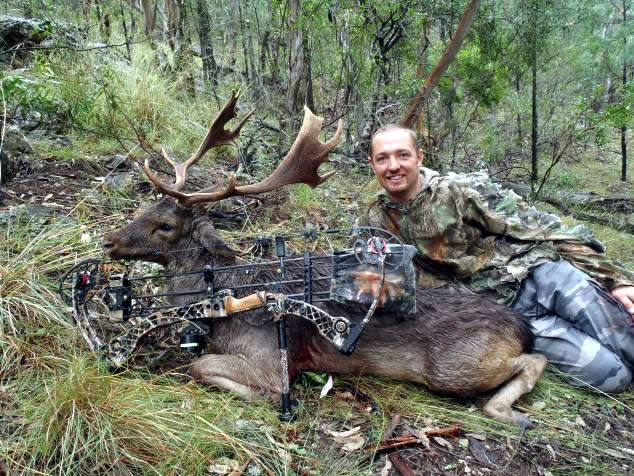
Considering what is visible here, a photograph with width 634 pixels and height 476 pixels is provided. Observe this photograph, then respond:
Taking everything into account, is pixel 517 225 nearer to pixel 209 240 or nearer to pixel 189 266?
pixel 209 240

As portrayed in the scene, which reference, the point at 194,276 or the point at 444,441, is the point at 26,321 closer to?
the point at 194,276

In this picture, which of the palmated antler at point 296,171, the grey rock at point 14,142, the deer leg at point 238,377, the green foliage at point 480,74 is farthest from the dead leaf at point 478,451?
the green foliage at point 480,74

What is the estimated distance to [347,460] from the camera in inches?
117

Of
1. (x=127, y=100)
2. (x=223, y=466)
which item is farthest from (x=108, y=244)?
(x=127, y=100)

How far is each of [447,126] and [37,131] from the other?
6649 mm

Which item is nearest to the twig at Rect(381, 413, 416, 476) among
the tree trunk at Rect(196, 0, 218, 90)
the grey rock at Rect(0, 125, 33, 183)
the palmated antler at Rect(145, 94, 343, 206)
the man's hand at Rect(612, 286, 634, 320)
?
the palmated antler at Rect(145, 94, 343, 206)

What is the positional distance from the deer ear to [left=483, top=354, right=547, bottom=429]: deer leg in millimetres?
2135

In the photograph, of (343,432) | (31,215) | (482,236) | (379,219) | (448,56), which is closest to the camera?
(343,432)

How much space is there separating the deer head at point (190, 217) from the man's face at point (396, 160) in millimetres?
401

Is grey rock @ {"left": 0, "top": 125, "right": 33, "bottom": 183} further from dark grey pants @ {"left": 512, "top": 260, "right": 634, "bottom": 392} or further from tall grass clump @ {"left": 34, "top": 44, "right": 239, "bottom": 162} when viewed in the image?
dark grey pants @ {"left": 512, "top": 260, "right": 634, "bottom": 392}

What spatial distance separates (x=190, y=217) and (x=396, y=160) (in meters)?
1.64

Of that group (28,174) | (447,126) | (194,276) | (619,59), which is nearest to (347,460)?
(194,276)

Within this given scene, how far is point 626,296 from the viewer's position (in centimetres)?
386

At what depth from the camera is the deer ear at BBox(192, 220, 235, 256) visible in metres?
3.87
